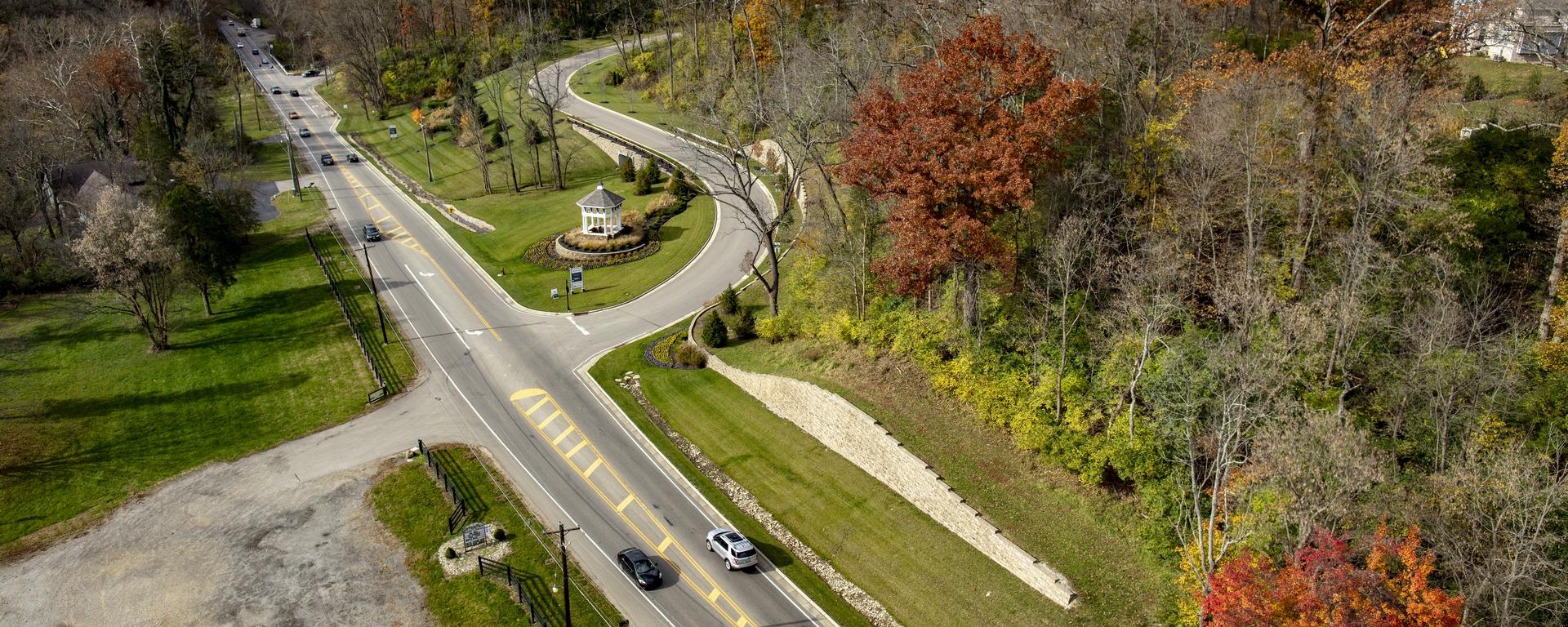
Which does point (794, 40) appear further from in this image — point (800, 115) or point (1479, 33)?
point (1479, 33)

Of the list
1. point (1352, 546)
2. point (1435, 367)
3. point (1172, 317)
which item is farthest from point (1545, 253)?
point (1352, 546)

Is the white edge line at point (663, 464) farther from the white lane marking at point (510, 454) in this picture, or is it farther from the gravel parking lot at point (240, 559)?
the gravel parking lot at point (240, 559)

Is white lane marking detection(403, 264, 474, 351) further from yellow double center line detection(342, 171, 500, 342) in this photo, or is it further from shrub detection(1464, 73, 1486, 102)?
shrub detection(1464, 73, 1486, 102)

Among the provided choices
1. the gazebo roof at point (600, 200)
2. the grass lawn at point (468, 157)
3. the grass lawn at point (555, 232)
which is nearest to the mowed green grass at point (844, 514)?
the grass lawn at point (555, 232)

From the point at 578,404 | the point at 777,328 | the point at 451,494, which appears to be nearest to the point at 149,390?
the point at 451,494

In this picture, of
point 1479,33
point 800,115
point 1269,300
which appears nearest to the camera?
point 1269,300
